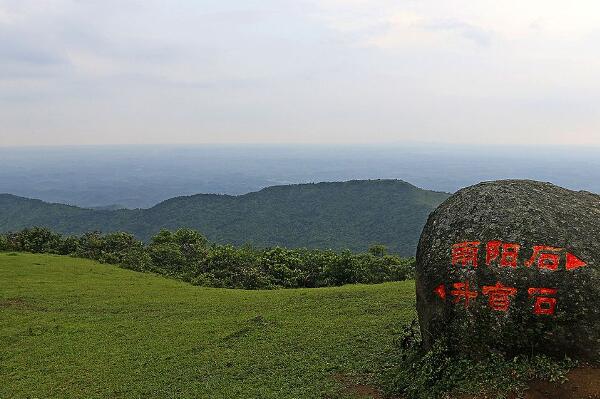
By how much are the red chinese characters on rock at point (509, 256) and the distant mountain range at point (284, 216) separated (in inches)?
2793

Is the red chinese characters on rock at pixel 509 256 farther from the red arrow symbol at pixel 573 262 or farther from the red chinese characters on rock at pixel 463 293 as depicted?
the red chinese characters on rock at pixel 463 293

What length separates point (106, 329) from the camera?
19094 millimetres

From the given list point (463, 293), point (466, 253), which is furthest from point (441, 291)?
point (466, 253)

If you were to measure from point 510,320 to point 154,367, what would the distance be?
1069 centimetres

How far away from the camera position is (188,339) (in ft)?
55.8

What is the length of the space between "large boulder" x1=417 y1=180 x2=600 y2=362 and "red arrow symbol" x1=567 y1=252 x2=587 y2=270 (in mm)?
19

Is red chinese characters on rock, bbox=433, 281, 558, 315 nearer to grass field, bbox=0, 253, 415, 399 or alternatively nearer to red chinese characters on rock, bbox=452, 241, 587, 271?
red chinese characters on rock, bbox=452, 241, 587, 271

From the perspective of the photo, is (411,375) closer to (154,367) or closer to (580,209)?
(580,209)

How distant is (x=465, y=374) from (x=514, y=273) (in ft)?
7.34

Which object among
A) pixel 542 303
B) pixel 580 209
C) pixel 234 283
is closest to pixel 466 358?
pixel 542 303

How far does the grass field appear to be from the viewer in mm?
12789

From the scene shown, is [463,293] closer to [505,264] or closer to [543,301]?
[505,264]

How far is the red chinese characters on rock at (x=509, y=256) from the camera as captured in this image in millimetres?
8883

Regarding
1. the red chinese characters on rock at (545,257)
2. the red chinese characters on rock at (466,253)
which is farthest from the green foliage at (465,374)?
the red chinese characters on rock at (466,253)
